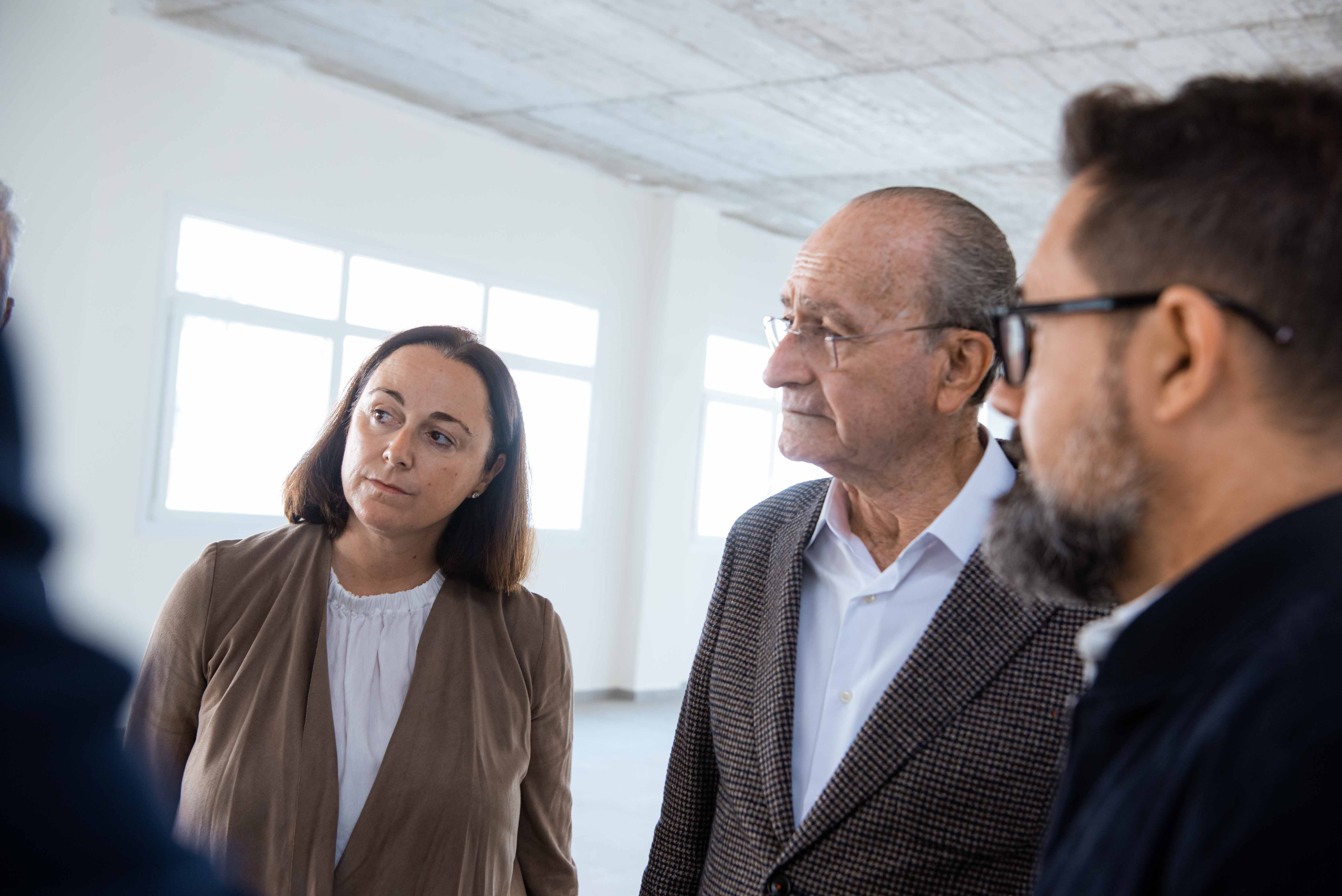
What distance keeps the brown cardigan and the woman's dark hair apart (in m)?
0.05

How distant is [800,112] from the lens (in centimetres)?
625

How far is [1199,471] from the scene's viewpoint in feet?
2.48

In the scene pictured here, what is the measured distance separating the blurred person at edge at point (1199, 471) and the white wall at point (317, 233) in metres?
3.66

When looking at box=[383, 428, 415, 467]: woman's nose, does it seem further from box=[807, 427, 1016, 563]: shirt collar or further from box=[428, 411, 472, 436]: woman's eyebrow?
box=[807, 427, 1016, 563]: shirt collar

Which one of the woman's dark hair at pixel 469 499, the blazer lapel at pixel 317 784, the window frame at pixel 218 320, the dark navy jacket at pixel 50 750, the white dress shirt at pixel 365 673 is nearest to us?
the dark navy jacket at pixel 50 750

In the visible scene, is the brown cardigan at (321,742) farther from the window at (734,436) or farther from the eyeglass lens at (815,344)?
the window at (734,436)

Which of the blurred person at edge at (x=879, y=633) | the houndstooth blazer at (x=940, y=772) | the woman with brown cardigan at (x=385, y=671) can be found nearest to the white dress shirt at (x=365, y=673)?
the woman with brown cardigan at (x=385, y=671)

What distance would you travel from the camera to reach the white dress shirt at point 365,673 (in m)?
1.82

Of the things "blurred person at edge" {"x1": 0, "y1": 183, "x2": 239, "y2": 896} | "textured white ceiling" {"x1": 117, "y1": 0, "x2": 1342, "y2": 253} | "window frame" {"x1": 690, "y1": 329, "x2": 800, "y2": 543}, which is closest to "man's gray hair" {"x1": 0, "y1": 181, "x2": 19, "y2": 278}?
"blurred person at edge" {"x1": 0, "y1": 183, "x2": 239, "y2": 896}

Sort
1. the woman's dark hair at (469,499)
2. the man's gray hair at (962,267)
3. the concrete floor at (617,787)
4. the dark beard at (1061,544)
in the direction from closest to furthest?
the dark beard at (1061,544), the man's gray hair at (962,267), the woman's dark hair at (469,499), the concrete floor at (617,787)

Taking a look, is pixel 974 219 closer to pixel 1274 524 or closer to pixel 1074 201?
pixel 1074 201

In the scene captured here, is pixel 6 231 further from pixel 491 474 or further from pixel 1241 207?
pixel 491 474

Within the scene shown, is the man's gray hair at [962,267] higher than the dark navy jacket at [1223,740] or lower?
higher

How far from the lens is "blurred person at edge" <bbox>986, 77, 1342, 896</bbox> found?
583 mm
